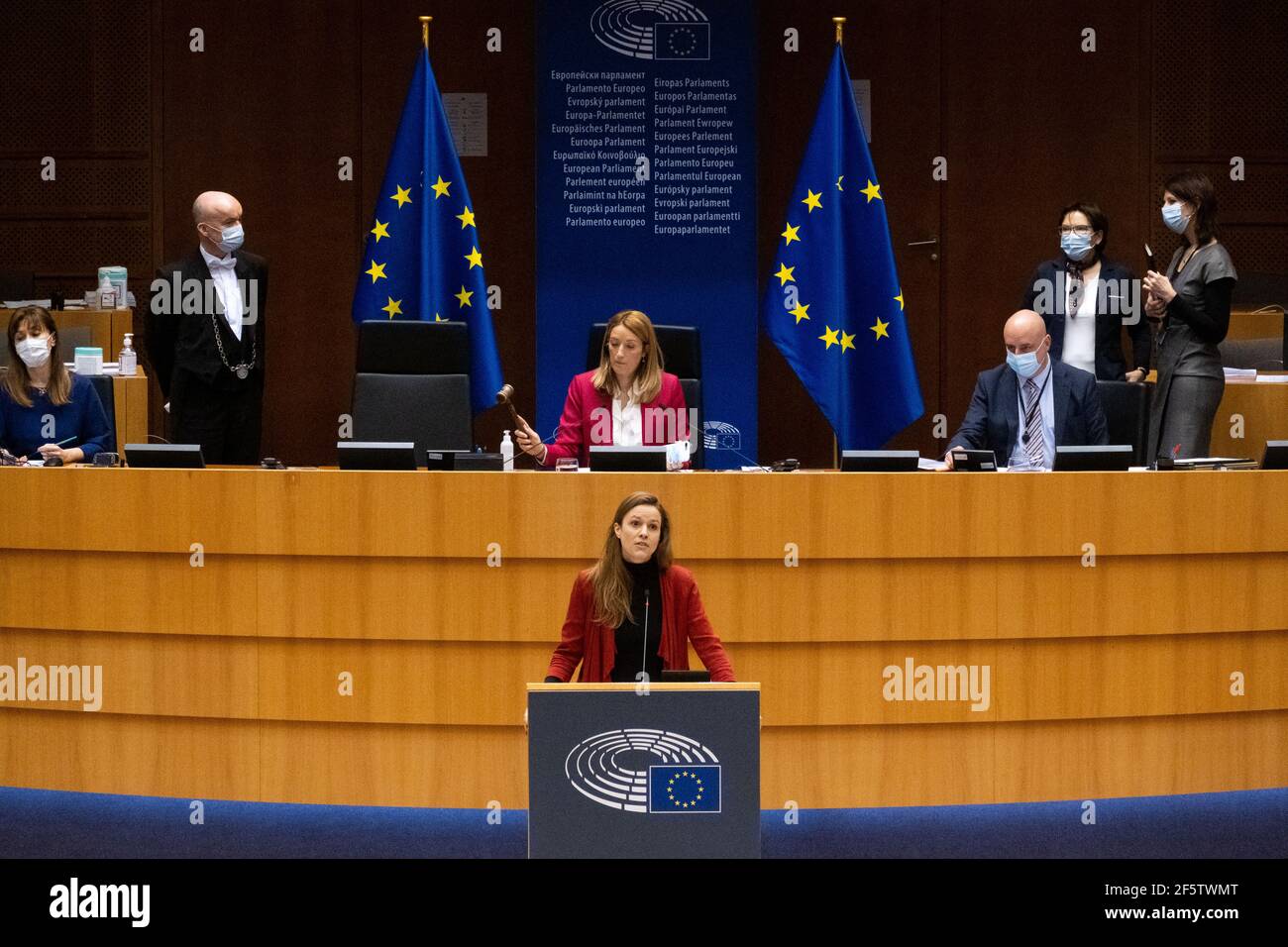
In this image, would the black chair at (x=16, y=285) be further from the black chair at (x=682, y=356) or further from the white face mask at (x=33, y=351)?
the black chair at (x=682, y=356)

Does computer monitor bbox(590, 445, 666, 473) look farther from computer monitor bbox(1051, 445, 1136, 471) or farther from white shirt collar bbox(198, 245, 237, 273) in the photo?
white shirt collar bbox(198, 245, 237, 273)

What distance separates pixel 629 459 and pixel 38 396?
240 centimetres

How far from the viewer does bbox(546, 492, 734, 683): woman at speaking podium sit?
174 inches

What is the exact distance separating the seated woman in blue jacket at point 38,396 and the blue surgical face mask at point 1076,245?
4.01 m

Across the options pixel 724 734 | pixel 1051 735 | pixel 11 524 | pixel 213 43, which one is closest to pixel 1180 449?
pixel 1051 735

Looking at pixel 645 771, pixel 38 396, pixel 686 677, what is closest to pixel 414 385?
pixel 38 396

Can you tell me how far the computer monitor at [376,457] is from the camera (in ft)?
17.5

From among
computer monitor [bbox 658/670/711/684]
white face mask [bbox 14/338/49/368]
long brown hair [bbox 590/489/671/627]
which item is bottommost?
computer monitor [bbox 658/670/711/684]

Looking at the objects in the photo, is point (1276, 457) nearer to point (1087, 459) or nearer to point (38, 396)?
point (1087, 459)

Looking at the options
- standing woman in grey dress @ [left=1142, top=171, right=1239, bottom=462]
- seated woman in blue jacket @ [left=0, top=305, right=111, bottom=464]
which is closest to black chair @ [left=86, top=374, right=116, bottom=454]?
seated woman in blue jacket @ [left=0, top=305, right=111, bottom=464]

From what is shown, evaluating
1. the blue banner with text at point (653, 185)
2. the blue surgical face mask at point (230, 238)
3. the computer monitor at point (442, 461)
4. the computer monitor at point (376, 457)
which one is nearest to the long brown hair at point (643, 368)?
the computer monitor at point (442, 461)

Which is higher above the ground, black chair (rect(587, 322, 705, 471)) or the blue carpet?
black chair (rect(587, 322, 705, 471))

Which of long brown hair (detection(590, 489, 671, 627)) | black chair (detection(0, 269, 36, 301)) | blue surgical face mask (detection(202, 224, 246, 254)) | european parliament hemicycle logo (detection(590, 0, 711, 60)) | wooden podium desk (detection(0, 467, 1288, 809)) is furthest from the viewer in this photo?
european parliament hemicycle logo (detection(590, 0, 711, 60))

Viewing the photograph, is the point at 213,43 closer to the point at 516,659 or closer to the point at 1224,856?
the point at 516,659
